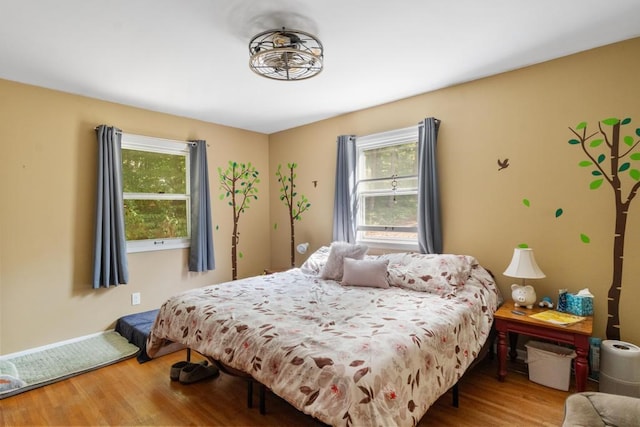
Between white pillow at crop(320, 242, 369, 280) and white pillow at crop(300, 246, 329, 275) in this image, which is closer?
white pillow at crop(320, 242, 369, 280)

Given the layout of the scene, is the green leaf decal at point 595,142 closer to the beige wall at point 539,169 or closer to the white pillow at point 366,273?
the beige wall at point 539,169

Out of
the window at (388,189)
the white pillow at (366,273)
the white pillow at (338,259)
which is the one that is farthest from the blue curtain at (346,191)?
the white pillow at (366,273)

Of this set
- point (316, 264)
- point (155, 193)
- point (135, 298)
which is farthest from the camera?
point (155, 193)

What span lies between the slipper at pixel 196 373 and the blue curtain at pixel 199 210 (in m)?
1.66

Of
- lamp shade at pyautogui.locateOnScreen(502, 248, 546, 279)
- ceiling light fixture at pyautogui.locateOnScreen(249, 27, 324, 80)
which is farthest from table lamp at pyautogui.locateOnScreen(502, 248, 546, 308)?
ceiling light fixture at pyautogui.locateOnScreen(249, 27, 324, 80)

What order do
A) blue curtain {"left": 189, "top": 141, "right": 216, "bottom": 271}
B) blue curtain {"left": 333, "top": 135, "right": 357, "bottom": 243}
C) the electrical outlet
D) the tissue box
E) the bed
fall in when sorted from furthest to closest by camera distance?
blue curtain {"left": 189, "top": 141, "right": 216, "bottom": 271} < blue curtain {"left": 333, "top": 135, "right": 357, "bottom": 243} < the electrical outlet < the tissue box < the bed

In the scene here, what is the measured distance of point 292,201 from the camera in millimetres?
4758

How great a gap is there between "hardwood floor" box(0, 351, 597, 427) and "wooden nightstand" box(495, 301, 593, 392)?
0.73 feet

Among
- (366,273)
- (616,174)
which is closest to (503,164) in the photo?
(616,174)

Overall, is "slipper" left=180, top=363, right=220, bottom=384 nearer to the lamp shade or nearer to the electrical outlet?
the electrical outlet


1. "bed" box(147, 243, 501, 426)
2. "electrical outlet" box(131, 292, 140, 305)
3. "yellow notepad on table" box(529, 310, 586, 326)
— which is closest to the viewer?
"bed" box(147, 243, 501, 426)

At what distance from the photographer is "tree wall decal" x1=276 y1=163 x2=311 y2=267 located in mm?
4641

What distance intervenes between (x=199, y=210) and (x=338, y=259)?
6.27 ft

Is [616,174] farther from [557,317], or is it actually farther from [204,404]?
[204,404]
